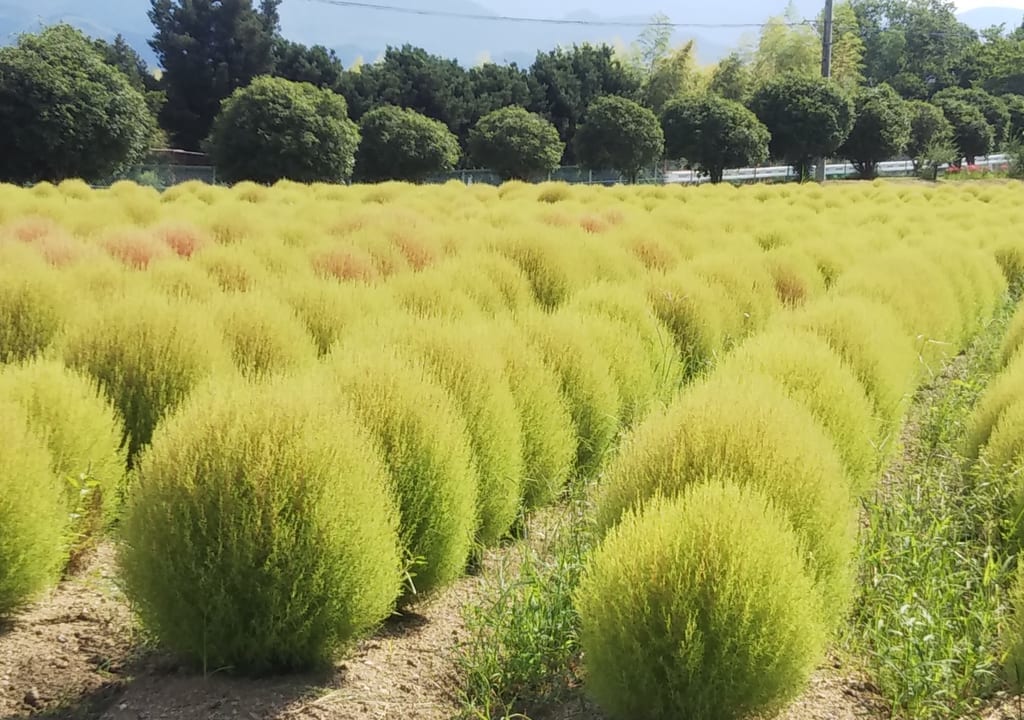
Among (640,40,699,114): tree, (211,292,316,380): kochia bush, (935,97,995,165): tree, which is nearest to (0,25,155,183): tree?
(211,292,316,380): kochia bush

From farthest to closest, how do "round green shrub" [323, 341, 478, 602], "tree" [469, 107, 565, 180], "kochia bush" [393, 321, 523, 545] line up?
"tree" [469, 107, 565, 180] < "kochia bush" [393, 321, 523, 545] < "round green shrub" [323, 341, 478, 602]

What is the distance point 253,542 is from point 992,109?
2575 inches

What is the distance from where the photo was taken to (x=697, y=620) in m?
2.25

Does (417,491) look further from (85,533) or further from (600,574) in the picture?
(85,533)

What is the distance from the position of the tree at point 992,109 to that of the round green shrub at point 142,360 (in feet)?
203

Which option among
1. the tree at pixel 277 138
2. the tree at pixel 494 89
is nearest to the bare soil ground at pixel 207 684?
the tree at pixel 277 138

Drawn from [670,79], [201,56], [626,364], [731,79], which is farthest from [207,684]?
[731,79]

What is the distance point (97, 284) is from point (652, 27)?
76814mm

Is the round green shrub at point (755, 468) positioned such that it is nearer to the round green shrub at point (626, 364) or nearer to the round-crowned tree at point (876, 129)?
the round green shrub at point (626, 364)

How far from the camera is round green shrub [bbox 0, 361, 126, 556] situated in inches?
133

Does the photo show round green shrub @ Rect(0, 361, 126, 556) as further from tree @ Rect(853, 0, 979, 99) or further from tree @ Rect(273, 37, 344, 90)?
tree @ Rect(853, 0, 979, 99)

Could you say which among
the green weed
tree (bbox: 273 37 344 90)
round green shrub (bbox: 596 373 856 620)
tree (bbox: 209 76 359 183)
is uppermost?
tree (bbox: 273 37 344 90)

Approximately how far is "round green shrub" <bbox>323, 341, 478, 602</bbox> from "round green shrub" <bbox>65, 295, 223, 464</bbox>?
3.66 feet

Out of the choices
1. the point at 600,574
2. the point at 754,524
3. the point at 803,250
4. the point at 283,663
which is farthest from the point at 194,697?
the point at 803,250
